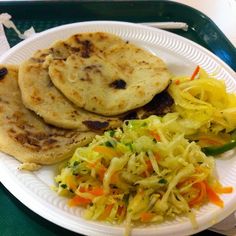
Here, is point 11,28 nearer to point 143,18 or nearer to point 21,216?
point 143,18

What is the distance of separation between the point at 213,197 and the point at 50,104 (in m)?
0.67

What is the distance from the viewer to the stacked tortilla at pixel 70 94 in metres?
1.54

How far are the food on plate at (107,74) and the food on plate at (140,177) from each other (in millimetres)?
158

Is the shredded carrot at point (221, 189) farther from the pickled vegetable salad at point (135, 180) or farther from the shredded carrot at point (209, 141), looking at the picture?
the shredded carrot at point (209, 141)

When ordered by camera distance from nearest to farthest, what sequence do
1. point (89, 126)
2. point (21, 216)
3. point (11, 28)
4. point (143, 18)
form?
point (21, 216) < point (89, 126) < point (11, 28) < point (143, 18)

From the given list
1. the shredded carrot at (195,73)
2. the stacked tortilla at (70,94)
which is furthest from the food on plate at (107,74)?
the shredded carrot at (195,73)

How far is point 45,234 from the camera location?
141 centimetres

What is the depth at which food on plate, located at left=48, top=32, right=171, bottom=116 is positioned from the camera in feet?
5.53

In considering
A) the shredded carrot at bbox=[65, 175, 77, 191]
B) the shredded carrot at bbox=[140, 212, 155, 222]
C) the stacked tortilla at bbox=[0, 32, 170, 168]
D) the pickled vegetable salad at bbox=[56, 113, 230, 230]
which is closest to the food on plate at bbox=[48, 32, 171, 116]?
the stacked tortilla at bbox=[0, 32, 170, 168]

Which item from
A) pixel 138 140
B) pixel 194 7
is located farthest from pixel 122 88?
pixel 194 7

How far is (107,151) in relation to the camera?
56.2 inches

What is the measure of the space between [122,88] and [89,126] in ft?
0.85

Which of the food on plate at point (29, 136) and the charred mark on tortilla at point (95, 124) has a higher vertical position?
the charred mark on tortilla at point (95, 124)

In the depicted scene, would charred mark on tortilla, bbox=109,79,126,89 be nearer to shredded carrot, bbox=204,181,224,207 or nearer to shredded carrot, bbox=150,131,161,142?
shredded carrot, bbox=150,131,161,142
